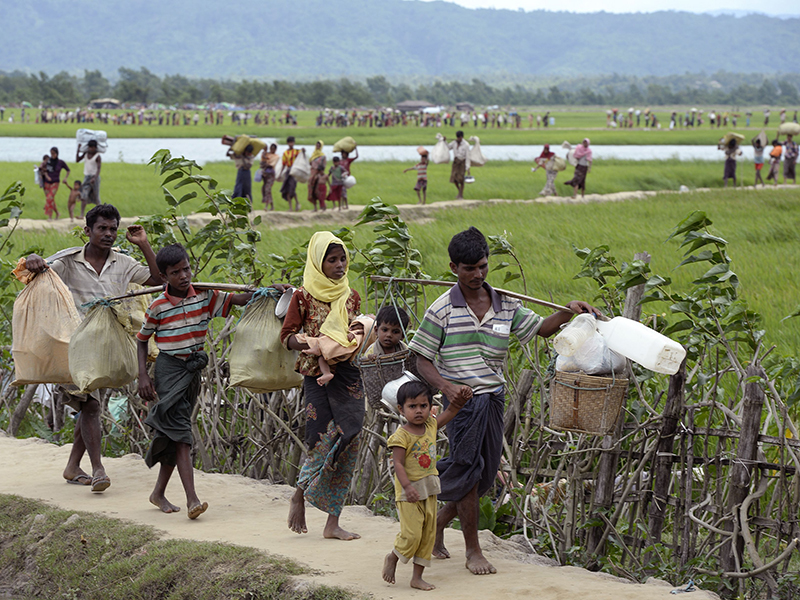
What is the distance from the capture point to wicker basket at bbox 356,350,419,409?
4.02 meters

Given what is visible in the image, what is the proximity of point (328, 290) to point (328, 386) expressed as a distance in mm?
442

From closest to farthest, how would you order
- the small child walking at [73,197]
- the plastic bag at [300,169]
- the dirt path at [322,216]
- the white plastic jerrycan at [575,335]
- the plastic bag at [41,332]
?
the white plastic jerrycan at [575,335] < the plastic bag at [41,332] < the dirt path at [322,216] < the small child walking at [73,197] < the plastic bag at [300,169]

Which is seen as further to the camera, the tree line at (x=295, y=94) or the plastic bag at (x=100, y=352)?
the tree line at (x=295, y=94)

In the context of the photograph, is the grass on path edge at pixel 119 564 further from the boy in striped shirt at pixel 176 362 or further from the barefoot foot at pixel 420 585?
the boy in striped shirt at pixel 176 362

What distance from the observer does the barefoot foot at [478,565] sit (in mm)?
3832

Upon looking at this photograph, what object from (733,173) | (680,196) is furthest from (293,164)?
(733,173)

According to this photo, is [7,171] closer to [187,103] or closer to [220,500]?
[220,500]

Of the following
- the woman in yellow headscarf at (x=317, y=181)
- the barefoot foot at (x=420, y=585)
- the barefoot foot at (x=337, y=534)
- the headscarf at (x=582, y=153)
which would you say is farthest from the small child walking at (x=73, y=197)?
the barefoot foot at (x=420, y=585)

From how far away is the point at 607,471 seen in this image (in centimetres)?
426

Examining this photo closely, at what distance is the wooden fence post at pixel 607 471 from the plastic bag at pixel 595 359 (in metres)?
0.55

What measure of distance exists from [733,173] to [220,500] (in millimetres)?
20718

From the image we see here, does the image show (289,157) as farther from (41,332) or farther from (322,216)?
(41,332)

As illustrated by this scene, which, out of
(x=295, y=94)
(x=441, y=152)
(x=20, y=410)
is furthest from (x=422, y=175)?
(x=295, y=94)

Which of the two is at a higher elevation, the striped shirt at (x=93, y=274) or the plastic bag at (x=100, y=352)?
the striped shirt at (x=93, y=274)
